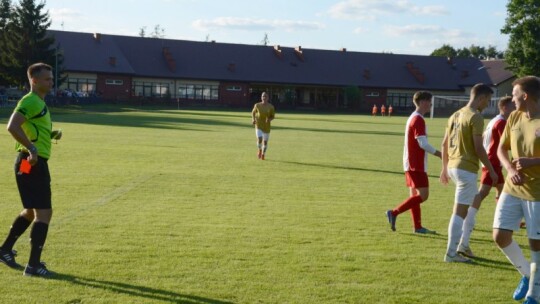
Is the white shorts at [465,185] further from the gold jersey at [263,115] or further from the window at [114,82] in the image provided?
the window at [114,82]

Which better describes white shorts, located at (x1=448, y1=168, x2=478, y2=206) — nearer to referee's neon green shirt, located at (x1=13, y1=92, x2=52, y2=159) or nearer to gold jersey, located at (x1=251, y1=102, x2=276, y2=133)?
referee's neon green shirt, located at (x1=13, y1=92, x2=52, y2=159)

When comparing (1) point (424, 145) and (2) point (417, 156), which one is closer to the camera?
(1) point (424, 145)

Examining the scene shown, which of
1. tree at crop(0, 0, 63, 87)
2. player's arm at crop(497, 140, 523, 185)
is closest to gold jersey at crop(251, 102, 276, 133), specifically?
player's arm at crop(497, 140, 523, 185)

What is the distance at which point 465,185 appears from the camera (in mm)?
8117

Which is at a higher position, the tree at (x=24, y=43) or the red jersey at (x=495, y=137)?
the tree at (x=24, y=43)

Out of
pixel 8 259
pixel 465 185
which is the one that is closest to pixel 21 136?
pixel 8 259

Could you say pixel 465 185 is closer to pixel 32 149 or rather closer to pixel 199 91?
pixel 32 149

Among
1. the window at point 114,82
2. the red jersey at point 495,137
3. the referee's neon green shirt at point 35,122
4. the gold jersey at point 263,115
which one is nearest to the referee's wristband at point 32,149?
the referee's neon green shirt at point 35,122

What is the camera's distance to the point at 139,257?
8008 mm

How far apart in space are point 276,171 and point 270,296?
1121 cm

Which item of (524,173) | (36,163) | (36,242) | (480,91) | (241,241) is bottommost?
(241,241)

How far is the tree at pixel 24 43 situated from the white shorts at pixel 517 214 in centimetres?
6671

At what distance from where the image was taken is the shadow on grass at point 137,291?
6449 millimetres

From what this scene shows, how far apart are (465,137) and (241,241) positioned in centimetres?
301
